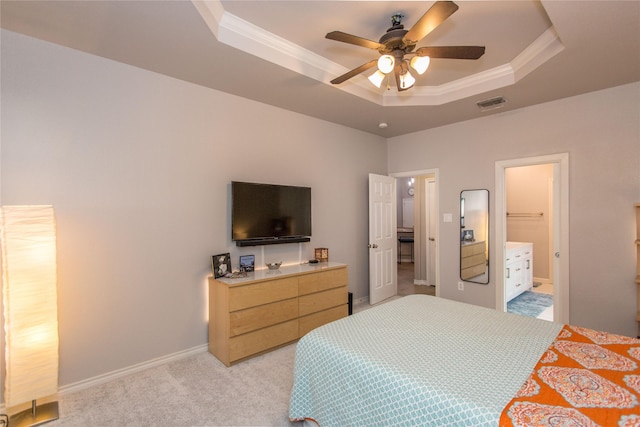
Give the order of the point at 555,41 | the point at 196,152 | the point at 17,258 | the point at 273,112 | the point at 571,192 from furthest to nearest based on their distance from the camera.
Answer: the point at 273,112
the point at 571,192
the point at 196,152
the point at 555,41
the point at 17,258

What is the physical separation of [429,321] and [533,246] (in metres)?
5.19

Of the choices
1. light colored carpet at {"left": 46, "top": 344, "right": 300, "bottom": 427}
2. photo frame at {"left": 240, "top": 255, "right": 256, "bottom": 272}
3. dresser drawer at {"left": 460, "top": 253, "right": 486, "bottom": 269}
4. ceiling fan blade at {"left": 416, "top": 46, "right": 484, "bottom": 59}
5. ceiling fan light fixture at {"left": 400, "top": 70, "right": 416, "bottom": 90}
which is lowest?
light colored carpet at {"left": 46, "top": 344, "right": 300, "bottom": 427}

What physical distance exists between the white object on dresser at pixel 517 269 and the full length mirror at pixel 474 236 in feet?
1.52

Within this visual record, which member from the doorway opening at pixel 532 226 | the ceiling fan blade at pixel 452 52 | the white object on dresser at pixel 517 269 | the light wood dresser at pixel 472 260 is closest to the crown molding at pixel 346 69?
the ceiling fan blade at pixel 452 52

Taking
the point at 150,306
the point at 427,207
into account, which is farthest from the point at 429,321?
the point at 427,207

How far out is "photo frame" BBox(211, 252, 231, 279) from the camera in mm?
3058

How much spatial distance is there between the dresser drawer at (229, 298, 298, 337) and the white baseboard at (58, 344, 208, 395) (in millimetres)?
594

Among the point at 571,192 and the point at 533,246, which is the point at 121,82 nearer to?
the point at 571,192

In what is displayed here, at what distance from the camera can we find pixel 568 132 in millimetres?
3479

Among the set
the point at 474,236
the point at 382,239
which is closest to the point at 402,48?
the point at 474,236

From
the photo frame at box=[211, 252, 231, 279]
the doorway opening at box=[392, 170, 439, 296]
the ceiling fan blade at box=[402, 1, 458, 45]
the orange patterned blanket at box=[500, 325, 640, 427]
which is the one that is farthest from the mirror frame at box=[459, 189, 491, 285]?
the photo frame at box=[211, 252, 231, 279]

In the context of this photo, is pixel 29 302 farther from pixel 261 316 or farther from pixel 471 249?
pixel 471 249

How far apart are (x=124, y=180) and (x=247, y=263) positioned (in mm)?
1415

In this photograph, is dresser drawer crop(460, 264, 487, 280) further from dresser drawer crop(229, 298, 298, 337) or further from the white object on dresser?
dresser drawer crop(229, 298, 298, 337)
